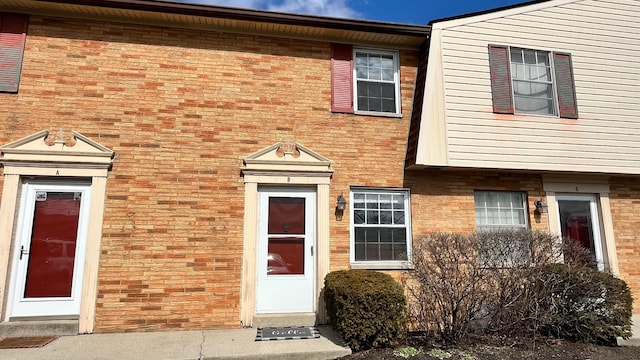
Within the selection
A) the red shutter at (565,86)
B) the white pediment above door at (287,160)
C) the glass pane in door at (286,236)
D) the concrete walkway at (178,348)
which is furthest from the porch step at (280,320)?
the red shutter at (565,86)

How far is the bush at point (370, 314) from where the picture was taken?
5453mm

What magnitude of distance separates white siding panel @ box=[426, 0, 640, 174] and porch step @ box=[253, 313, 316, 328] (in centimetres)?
365

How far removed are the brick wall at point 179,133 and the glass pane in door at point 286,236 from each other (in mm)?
550

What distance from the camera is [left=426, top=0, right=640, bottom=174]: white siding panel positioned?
289 inches

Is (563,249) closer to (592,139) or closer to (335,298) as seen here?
(592,139)

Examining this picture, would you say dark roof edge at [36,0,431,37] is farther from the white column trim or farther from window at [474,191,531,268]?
window at [474,191,531,268]

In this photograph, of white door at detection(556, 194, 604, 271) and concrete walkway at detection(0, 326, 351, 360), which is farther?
white door at detection(556, 194, 604, 271)

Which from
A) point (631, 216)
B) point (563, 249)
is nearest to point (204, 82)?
point (563, 249)

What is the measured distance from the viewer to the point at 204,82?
7.12 m

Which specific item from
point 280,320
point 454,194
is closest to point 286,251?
point 280,320

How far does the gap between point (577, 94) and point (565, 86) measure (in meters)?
0.27

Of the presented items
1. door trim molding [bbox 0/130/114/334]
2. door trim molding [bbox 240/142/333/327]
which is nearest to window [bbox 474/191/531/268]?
door trim molding [bbox 240/142/333/327]

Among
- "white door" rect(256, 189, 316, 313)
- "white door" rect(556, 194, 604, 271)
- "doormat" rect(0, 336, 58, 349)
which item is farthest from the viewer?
"white door" rect(556, 194, 604, 271)

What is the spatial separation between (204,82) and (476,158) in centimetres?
499
